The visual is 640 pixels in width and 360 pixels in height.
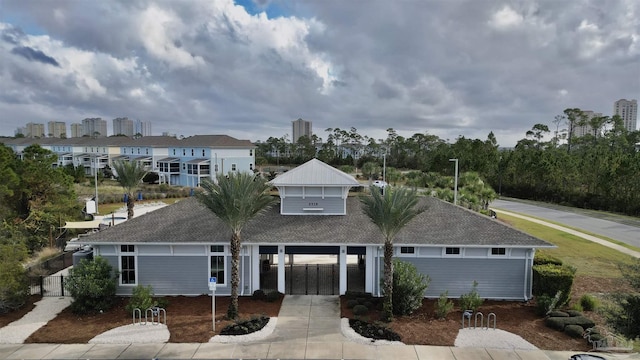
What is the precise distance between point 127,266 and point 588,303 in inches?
879

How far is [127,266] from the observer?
21.0 meters

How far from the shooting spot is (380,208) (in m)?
17.8

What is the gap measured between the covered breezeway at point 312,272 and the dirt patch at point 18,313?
1113 centimetres

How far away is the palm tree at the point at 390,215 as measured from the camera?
1756cm

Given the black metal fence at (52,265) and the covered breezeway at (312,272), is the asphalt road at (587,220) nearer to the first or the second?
the covered breezeway at (312,272)

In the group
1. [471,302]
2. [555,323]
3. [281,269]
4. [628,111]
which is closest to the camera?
[555,323]

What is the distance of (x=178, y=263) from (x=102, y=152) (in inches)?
3435

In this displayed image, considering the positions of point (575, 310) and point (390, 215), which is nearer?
point (390, 215)

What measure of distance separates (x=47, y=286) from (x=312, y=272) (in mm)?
14741

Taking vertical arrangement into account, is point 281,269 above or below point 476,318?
above

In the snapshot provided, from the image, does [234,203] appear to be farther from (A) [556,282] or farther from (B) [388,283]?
(A) [556,282]

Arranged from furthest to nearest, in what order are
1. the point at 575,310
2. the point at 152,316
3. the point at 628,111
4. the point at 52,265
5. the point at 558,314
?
the point at 628,111
the point at 52,265
the point at 575,310
the point at 558,314
the point at 152,316

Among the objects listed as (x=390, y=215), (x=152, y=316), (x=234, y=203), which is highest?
(x=234, y=203)

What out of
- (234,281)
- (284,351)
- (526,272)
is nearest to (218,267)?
(234,281)
